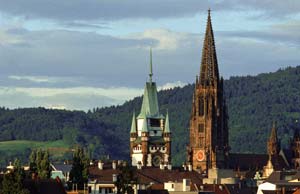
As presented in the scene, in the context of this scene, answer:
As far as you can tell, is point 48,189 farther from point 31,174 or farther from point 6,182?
point 31,174

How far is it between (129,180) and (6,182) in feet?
100

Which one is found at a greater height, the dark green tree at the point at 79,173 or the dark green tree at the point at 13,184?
the dark green tree at the point at 79,173

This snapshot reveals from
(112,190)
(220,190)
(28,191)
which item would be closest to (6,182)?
(28,191)

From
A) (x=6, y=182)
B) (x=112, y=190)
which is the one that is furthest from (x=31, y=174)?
(x=6, y=182)

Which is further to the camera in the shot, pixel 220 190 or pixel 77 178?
pixel 220 190

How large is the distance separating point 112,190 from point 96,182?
410cm

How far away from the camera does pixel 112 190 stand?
18988cm

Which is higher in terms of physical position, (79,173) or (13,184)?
(79,173)

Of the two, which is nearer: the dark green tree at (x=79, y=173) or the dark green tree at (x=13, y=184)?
the dark green tree at (x=13, y=184)

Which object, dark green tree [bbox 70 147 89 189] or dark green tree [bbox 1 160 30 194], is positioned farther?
dark green tree [bbox 70 147 89 189]

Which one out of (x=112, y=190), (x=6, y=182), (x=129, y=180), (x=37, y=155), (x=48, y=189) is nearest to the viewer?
(x=6, y=182)

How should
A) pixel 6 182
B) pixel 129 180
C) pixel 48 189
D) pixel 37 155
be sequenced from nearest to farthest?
pixel 6 182
pixel 48 189
pixel 129 180
pixel 37 155

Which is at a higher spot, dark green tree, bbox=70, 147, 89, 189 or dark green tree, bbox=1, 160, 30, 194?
dark green tree, bbox=70, 147, 89, 189

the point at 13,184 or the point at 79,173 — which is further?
the point at 79,173
